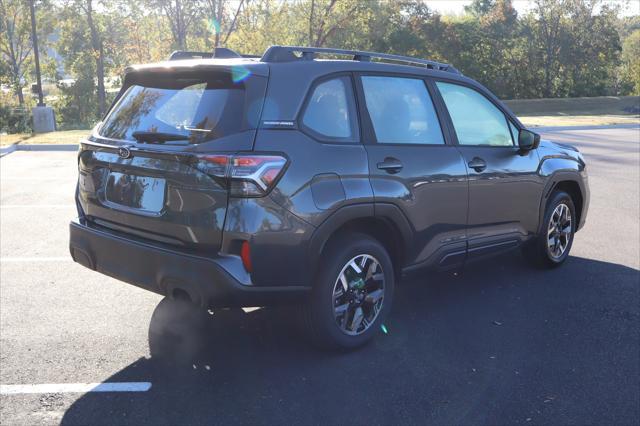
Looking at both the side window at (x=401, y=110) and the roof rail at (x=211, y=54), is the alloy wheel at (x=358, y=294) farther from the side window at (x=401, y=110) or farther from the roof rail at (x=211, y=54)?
the roof rail at (x=211, y=54)

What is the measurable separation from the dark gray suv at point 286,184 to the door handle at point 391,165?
0.04 feet

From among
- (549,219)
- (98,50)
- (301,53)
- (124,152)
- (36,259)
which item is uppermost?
(98,50)

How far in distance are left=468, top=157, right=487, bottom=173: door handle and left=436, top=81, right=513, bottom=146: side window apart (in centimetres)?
15

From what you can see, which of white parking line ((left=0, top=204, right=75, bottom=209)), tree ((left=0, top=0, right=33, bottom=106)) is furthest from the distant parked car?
white parking line ((left=0, top=204, right=75, bottom=209))

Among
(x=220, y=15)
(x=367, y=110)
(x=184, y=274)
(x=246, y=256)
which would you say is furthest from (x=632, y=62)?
(x=184, y=274)

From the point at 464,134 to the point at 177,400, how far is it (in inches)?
112

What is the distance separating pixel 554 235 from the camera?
5980 mm

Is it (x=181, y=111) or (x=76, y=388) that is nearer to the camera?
(x=76, y=388)

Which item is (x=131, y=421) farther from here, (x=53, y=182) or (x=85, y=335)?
(x=53, y=182)

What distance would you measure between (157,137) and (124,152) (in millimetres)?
245

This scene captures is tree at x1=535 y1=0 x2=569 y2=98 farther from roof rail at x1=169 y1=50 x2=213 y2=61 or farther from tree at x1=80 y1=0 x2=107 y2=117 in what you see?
roof rail at x1=169 y1=50 x2=213 y2=61

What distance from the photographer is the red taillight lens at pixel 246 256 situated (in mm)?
3508

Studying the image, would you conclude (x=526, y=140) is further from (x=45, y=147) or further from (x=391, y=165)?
(x=45, y=147)

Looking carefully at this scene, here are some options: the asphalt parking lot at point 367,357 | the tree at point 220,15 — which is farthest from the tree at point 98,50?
the asphalt parking lot at point 367,357
